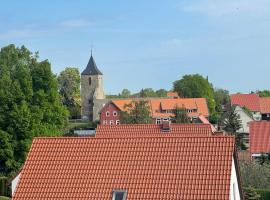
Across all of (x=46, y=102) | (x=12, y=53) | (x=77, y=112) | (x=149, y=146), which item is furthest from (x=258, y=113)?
(x=149, y=146)

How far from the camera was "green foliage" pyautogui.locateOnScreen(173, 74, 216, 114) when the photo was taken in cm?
13400

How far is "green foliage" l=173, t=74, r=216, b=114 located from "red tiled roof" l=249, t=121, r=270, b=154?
235 feet

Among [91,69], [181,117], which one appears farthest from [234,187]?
[91,69]

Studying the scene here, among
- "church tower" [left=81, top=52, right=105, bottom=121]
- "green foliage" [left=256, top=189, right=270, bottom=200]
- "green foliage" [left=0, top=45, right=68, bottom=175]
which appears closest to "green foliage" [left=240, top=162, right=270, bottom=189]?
"green foliage" [left=256, top=189, right=270, bottom=200]

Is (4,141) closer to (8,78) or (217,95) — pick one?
(8,78)

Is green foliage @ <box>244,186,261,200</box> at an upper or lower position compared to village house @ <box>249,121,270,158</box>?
lower

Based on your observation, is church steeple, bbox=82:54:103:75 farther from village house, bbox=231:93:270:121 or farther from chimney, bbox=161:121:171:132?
chimney, bbox=161:121:171:132

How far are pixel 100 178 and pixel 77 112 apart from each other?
10637 cm

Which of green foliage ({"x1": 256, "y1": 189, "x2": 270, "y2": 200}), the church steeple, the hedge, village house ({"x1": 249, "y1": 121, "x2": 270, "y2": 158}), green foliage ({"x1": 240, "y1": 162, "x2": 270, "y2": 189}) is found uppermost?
the church steeple

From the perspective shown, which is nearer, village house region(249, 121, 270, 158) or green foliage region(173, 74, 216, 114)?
village house region(249, 121, 270, 158)

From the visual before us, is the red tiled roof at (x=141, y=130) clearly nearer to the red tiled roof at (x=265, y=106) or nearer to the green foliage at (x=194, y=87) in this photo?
the red tiled roof at (x=265, y=106)

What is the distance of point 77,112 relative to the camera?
130375 millimetres

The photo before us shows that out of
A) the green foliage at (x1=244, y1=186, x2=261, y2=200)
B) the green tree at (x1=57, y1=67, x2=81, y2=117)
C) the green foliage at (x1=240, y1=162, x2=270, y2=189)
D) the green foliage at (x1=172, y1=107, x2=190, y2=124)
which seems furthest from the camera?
the green tree at (x1=57, y1=67, x2=81, y2=117)

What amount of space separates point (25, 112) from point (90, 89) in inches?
2683
